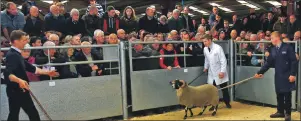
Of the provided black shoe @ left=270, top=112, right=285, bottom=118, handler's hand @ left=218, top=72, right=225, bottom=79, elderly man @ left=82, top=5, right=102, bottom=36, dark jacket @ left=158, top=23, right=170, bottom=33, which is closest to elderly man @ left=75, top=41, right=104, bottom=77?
elderly man @ left=82, top=5, right=102, bottom=36

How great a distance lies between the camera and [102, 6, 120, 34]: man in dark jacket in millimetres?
7398

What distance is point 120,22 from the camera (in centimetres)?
764

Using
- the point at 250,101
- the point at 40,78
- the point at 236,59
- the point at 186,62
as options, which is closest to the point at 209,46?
the point at 186,62

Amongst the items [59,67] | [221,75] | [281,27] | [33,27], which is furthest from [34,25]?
[281,27]

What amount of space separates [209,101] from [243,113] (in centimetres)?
79

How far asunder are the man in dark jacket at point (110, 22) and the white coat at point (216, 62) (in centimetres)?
198

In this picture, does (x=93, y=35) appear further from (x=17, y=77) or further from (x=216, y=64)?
(x=17, y=77)

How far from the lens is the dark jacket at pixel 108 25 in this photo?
7.38 m

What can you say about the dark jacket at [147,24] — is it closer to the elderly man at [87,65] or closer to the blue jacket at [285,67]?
the elderly man at [87,65]

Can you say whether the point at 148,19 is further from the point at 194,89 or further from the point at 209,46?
the point at 194,89

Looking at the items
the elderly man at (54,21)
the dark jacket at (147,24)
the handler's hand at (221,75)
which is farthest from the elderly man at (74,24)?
the handler's hand at (221,75)

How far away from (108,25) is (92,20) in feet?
1.22

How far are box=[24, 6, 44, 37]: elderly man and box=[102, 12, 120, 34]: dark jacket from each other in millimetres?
1283

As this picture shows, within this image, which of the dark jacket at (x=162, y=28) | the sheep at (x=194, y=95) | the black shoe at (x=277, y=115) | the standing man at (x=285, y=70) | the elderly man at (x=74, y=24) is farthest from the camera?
the dark jacket at (x=162, y=28)
